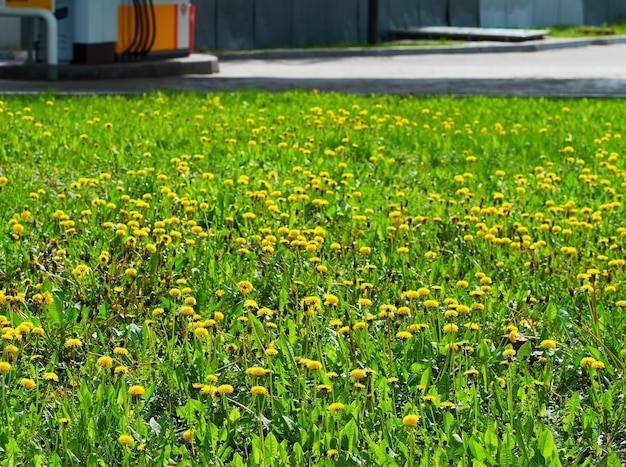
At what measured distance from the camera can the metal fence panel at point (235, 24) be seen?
2231 centimetres

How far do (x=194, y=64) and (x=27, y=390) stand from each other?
12943 mm

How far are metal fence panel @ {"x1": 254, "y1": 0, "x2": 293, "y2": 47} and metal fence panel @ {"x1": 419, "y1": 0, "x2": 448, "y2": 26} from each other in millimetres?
4507

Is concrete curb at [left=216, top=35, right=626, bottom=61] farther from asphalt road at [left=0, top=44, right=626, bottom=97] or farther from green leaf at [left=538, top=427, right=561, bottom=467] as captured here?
green leaf at [left=538, top=427, right=561, bottom=467]

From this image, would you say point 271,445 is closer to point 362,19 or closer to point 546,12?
point 362,19

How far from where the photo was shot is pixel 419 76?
16172mm

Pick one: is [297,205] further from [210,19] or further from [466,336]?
[210,19]

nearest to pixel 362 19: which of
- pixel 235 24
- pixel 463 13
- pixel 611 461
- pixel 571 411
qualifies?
pixel 235 24

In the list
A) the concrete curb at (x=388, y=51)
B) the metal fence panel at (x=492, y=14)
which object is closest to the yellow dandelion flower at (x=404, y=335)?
the concrete curb at (x=388, y=51)

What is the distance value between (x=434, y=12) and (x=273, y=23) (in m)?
5.56

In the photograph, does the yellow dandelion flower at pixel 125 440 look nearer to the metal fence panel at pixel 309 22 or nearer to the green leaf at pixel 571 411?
the green leaf at pixel 571 411

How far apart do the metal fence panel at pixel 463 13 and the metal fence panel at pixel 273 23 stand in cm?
570

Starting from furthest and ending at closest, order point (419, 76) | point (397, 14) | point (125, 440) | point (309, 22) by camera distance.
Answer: point (397, 14), point (309, 22), point (419, 76), point (125, 440)

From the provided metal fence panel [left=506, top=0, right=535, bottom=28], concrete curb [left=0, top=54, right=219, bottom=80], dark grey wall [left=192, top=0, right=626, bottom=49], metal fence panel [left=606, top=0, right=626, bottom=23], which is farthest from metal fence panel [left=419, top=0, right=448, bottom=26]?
concrete curb [left=0, top=54, right=219, bottom=80]

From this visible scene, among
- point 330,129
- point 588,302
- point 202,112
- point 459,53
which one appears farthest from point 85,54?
point 588,302
